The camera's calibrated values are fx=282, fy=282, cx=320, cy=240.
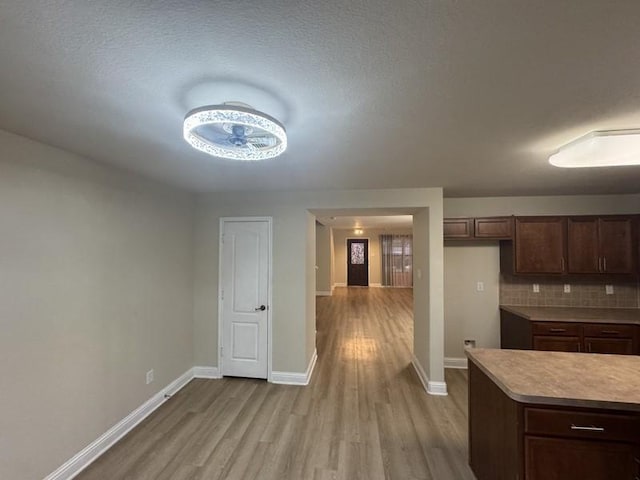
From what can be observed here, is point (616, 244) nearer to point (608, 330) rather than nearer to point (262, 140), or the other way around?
point (608, 330)

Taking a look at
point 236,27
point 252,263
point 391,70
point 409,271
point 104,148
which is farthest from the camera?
point 409,271

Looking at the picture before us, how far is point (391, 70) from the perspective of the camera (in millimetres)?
1117

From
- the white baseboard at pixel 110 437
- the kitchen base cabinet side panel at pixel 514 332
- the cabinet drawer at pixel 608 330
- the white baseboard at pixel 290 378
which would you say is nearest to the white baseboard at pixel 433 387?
the kitchen base cabinet side panel at pixel 514 332

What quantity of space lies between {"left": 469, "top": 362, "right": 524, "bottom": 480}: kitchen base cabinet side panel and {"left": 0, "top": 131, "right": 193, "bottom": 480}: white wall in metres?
2.94

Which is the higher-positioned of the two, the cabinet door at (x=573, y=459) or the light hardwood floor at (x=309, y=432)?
the cabinet door at (x=573, y=459)

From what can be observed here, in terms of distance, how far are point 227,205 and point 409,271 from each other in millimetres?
9337

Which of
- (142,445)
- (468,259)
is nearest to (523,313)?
(468,259)

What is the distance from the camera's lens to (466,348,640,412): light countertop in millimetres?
1431

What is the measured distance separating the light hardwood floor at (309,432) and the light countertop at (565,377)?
97 cm

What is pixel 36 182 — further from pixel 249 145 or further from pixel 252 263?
pixel 252 263

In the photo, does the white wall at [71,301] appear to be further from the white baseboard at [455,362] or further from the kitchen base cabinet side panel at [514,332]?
the kitchen base cabinet side panel at [514,332]

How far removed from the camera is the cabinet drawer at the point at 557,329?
3.13m

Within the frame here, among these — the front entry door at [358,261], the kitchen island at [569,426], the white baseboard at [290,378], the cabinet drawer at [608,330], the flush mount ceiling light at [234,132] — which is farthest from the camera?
the front entry door at [358,261]

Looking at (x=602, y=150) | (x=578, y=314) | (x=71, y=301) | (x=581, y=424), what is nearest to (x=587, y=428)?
(x=581, y=424)
